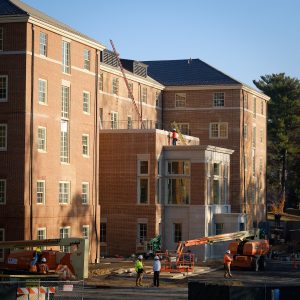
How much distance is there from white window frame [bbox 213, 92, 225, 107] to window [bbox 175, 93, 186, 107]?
3.20 m

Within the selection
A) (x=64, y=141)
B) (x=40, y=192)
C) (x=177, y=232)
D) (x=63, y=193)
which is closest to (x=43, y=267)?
(x=40, y=192)

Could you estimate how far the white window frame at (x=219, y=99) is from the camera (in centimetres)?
9111

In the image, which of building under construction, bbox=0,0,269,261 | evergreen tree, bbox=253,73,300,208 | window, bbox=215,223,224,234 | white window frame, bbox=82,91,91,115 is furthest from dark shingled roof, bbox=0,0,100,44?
evergreen tree, bbox=253,73,300,208

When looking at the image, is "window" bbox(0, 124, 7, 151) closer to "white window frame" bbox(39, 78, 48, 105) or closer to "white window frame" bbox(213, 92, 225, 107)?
"white window frame" bbox(39, 78, 48, 105)

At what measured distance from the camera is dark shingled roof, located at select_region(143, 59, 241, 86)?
92.0 meters

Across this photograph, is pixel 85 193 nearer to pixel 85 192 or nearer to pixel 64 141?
pixel 85 192

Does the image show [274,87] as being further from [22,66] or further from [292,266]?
[22,66]

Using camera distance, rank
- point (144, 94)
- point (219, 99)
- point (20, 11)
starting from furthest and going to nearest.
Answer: point (219, 99) < point (144, 94) < point (20, 11)

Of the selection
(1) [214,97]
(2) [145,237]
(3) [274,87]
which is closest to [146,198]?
(2) [145,237]

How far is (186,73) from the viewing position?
94688 millimetres

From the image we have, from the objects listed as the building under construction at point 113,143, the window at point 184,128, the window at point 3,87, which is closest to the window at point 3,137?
the building under construction at point 113,143

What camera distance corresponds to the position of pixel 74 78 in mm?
62125

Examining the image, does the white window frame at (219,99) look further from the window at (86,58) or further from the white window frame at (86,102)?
the window at (86,58)

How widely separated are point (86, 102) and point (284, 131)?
6120 cm
